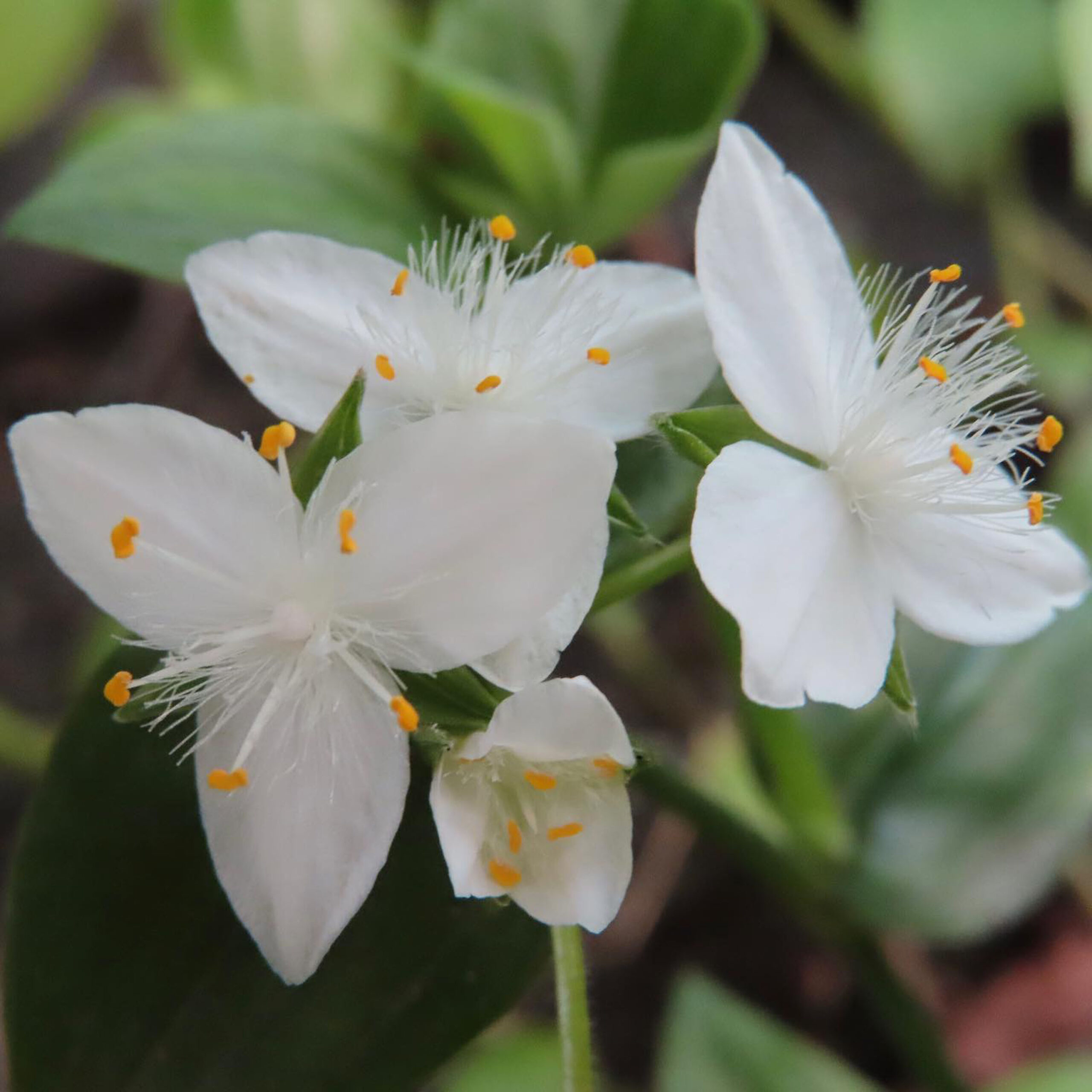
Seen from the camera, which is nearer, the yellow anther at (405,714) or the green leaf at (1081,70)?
the yellow anther at (405,714)

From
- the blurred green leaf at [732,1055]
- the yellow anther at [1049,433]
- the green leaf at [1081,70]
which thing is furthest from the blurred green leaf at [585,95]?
the blurred green leaf at [732,1055]

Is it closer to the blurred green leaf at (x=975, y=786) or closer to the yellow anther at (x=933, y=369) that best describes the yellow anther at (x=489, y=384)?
the yellow anther at (x=933, y=369)

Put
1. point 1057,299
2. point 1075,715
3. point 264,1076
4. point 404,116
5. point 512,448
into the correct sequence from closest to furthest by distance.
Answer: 1. point 512,448
2. point 264,1076
3. point 1075,715
4. point 404,116
5. point 1057,299

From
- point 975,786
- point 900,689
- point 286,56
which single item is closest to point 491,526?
point 900,689

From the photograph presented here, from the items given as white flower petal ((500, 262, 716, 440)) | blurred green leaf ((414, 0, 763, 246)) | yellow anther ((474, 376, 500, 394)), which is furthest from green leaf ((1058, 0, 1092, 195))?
yellow anther ((474, 376, 500, 394))

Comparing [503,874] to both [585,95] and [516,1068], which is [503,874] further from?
[585,95]

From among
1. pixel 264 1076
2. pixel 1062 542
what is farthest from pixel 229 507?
pixel 1062 542

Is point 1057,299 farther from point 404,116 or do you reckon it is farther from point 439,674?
point 439,674
